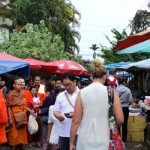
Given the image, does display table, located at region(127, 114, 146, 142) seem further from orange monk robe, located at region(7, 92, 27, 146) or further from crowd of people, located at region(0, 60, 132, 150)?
orange monk robe, located at region(7, 92, 27, 146)

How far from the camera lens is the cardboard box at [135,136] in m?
11.5

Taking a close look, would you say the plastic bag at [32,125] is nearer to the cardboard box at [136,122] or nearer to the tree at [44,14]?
the cardboard box at [136,122]

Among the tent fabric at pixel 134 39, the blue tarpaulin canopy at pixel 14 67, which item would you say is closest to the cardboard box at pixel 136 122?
the blue tarpaulin canopy at pixel 14 67

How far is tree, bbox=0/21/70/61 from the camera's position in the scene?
21844 mm

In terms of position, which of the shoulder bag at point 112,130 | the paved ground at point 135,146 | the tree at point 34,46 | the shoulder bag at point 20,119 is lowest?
the paved ground at point 135,146

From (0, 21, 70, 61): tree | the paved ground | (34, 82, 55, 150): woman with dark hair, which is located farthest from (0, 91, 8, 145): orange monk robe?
(0, 21, 70, 61): tree

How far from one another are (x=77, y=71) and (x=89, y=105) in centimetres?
1208

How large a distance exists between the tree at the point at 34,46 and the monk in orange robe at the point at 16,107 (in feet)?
40.6

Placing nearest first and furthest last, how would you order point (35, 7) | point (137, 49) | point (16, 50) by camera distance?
point (137, 49) → point (16, 50) → point (35, 7)

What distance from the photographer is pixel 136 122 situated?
456 inches

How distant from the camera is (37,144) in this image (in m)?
11.0

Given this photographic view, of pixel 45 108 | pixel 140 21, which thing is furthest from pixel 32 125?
pixel 140 21

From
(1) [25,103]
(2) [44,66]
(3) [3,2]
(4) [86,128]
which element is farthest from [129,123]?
(3) [3,2]

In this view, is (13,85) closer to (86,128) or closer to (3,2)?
(86,128)
